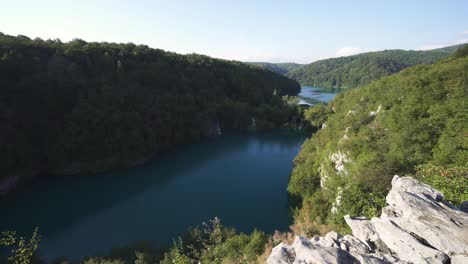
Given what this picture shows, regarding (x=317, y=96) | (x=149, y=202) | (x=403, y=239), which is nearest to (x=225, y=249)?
(x=403, y=239)

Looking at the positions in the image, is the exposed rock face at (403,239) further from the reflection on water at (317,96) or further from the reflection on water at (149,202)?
→ the reflection on water at (317,96)

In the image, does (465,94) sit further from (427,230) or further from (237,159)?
(237,159)

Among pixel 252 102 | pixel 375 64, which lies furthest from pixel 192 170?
pixel 375 64

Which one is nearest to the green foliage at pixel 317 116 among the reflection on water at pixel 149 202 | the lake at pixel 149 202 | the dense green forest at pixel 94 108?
the dense green forest at pixel 94 108

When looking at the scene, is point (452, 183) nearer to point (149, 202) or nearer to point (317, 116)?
point (149, 202)

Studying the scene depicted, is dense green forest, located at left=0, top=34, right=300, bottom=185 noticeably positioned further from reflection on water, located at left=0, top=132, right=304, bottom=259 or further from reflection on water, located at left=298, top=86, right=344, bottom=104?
reflection on water, located at left=298, top=86, right=344, bottom=104

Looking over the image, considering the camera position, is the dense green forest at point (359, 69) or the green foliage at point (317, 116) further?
the dense green forest at point (359, 69)
